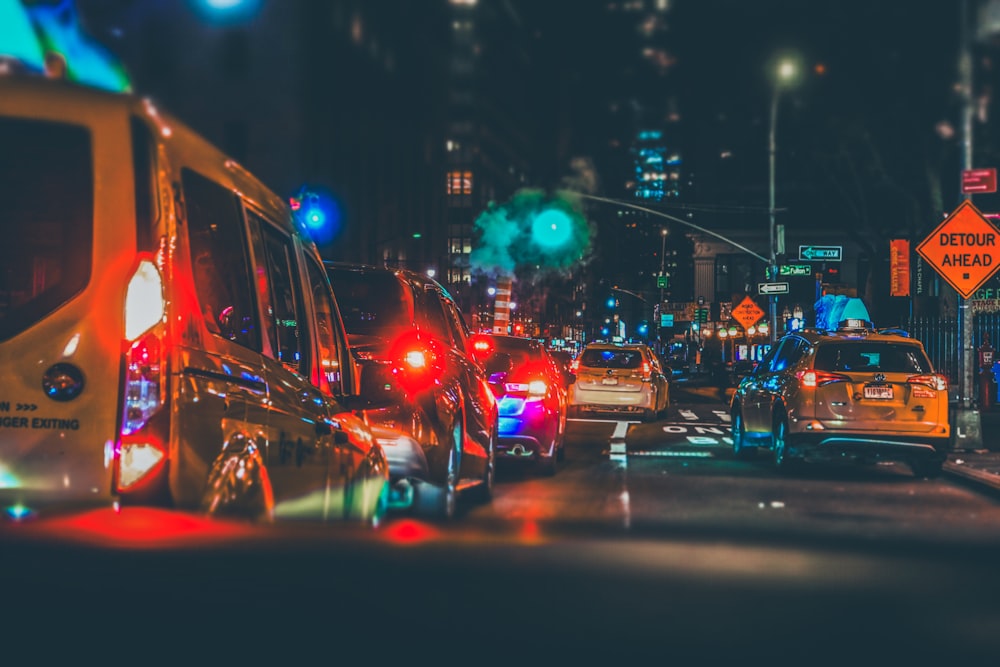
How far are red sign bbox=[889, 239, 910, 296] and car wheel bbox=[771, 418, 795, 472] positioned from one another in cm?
2141

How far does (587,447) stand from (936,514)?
7701 mm

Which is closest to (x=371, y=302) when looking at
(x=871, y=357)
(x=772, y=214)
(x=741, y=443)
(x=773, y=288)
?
(x=871, y=357)

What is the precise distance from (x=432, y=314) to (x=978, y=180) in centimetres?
1003

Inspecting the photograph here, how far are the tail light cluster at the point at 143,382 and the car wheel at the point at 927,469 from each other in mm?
→ 12144

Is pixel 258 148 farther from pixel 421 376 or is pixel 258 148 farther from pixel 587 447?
pixel 421 376

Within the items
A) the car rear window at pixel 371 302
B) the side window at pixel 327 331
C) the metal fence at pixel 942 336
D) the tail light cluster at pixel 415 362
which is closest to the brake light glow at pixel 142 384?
the side window at pixel 327 331

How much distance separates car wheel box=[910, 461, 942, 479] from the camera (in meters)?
14.2

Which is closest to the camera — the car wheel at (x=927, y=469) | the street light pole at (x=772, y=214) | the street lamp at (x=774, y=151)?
the car wheel at (x=927, y=469)

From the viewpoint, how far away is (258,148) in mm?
42062

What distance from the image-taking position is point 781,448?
14328mm

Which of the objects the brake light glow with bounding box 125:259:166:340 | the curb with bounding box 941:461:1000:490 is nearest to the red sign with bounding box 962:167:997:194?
the curb with bounding box 941:461:1000:490

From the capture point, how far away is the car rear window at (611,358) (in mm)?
24047

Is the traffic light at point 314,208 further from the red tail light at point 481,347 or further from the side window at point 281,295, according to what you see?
the side window at point 281,295

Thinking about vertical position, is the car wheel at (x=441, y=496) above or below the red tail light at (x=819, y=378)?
below
